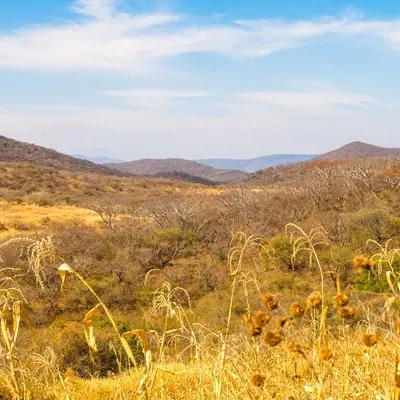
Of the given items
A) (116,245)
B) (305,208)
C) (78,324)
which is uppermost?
(305,208)

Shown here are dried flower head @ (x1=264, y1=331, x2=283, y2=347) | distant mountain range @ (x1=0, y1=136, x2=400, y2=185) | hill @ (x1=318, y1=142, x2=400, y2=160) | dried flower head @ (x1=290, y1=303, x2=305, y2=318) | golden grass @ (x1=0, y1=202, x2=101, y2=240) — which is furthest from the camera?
hill @ (x1=318, y1=142, x2=400, y2=160)

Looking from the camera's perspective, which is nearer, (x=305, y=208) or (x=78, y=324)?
(x=78, y=324)

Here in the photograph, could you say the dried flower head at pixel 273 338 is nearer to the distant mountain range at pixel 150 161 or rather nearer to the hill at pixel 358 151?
the distant mountain range at pixel 150 161

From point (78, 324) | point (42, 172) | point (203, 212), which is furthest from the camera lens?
point (42, 172)

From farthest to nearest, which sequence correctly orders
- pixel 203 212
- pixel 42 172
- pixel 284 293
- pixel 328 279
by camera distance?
1. pixel 42 172
2. pixel 203 212
3. pixel 328 279
4. pixel 284 293

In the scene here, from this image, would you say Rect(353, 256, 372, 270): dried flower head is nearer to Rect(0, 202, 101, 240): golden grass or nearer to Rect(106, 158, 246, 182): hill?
Rect(0, 202, 101, 240): golden grass

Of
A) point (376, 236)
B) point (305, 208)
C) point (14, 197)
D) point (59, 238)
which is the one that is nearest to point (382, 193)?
point (305, 208)

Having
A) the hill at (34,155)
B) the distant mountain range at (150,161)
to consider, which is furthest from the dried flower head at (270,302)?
the hill at (34,155)

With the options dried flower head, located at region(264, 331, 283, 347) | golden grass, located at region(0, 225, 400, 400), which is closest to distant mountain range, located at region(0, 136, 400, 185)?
golden grass, located at region(0, 225, 400, 400)

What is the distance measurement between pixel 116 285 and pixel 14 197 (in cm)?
2389

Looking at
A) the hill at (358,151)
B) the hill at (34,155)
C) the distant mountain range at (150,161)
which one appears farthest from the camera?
the hill at (358,151)

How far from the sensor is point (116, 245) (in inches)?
695

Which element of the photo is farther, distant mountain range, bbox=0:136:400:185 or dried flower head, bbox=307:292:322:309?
distant mountain range, bbox=0:136:400:185

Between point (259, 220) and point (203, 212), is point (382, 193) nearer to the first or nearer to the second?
point (259, 220)
